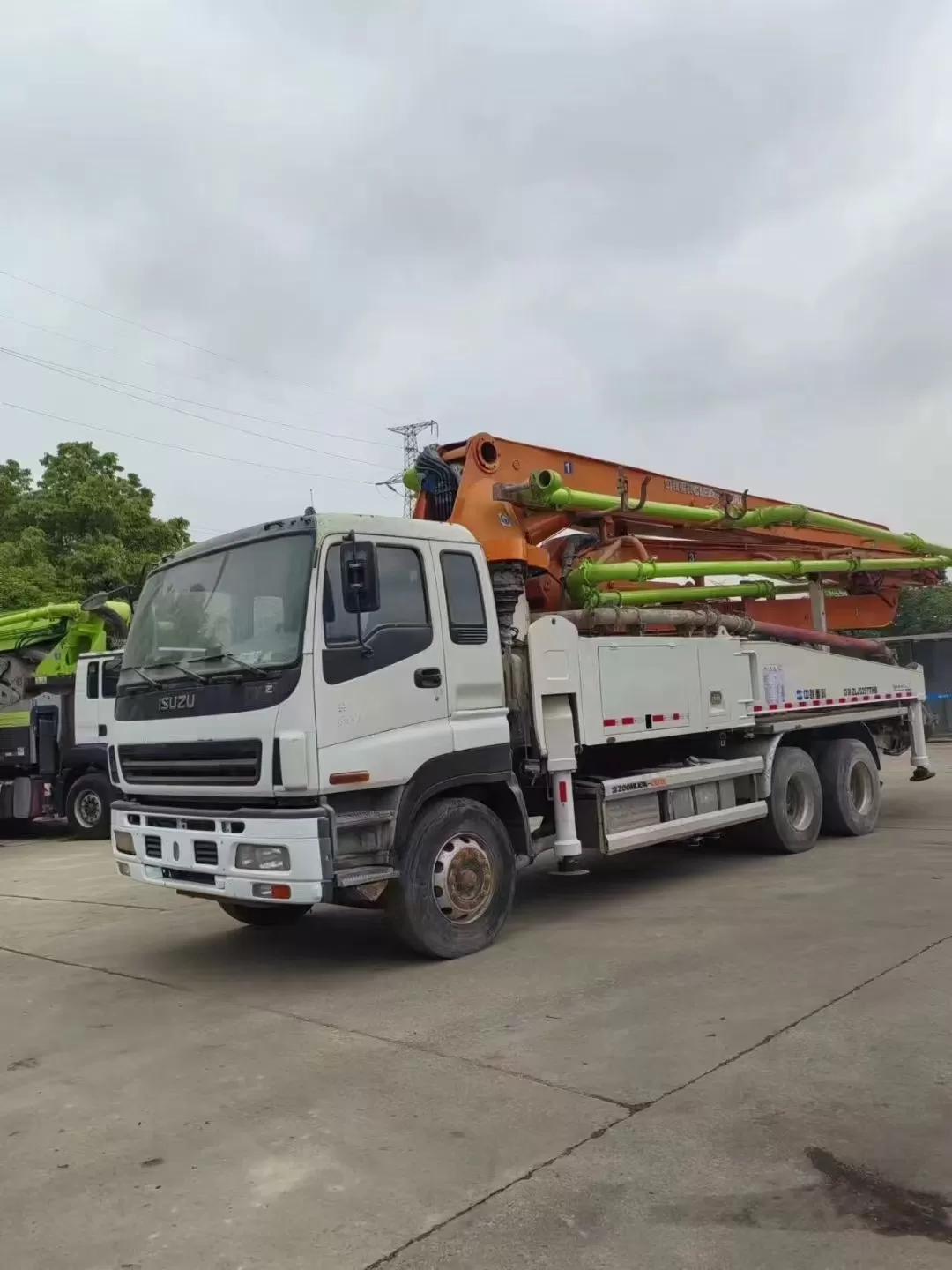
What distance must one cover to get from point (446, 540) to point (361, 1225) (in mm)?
4260

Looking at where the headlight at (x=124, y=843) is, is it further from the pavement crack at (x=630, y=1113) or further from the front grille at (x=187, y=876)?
the pavement crack at (x=630, y=1113)

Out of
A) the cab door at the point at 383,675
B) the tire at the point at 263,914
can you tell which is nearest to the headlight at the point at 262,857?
the cab door at the point at 383,675

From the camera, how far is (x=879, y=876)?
836cm

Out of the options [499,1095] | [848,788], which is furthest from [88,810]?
[499,1095]

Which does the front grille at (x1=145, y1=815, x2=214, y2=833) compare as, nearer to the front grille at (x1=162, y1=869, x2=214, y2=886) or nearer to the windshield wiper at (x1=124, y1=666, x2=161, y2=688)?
the front grille at (x1=162, y1=869, x2=214, y2=886)

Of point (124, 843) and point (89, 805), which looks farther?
point (89, 805)

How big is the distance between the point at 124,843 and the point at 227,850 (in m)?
1.21

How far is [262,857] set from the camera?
566 cm

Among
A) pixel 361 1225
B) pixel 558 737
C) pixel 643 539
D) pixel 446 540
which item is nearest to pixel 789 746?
pixel 643 539

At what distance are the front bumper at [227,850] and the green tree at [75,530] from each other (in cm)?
1688

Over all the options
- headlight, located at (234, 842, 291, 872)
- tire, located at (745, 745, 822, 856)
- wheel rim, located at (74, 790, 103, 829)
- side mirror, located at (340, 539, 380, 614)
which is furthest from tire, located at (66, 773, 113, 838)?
side mirror, located at (340, 539, 380, 614)

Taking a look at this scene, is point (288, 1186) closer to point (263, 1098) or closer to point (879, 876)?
point (263, 1098)

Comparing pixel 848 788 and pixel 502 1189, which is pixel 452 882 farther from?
pixel 848 788

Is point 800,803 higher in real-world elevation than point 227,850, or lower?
lower
